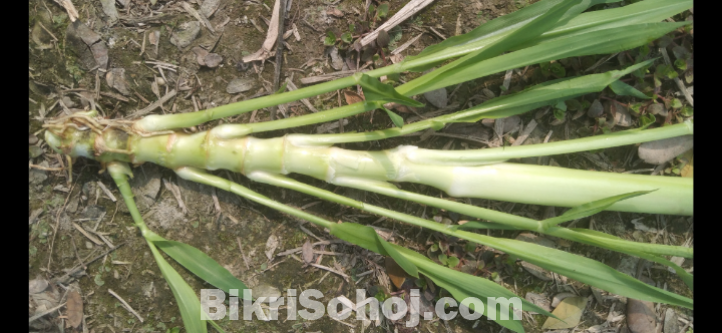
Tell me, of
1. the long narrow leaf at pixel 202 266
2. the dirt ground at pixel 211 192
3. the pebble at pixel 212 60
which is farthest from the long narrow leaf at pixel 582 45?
the long narrow leaf at pixel 202 266

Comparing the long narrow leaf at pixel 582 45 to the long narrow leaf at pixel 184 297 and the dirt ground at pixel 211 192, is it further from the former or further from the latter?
the long narrow leaf at pixel 184 297

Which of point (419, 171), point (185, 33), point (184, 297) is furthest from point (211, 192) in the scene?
point (419, 171)

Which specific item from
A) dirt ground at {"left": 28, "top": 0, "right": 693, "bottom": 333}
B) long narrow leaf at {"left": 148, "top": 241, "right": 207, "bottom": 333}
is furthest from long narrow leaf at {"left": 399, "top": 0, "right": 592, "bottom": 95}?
long narrow leaf at {"left": 148, "top": 241, "right": 207, "bottom": 333}

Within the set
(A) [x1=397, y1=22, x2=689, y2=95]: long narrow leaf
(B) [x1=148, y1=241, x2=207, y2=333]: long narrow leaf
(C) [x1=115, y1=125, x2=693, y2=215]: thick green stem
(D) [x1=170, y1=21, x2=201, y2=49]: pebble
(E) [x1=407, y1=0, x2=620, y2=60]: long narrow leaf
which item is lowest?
(B) [x1=148, y1=241, x2=207, y2=333]: long narrow leaf

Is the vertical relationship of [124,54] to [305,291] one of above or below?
above

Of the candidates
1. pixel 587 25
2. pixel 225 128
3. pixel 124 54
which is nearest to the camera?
pixel 587 25

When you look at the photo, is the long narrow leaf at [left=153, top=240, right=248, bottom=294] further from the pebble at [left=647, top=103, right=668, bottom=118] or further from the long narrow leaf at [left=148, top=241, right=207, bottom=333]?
the pebble at [left=647, top=103, right=668, bottom=118]

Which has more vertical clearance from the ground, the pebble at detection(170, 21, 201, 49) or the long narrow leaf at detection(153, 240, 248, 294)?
the pebble at detection(170, 21, 201, 49)
